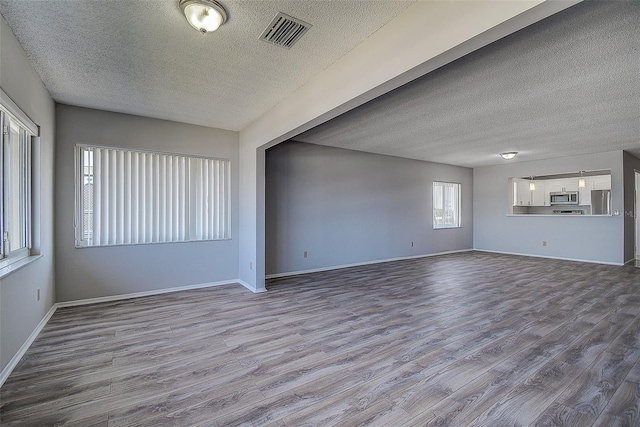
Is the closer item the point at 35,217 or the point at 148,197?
the point at 35,217

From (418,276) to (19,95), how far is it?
5.64 meters

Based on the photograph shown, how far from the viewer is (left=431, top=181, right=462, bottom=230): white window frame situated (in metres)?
8.03

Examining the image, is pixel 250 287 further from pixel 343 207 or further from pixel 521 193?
pixel 521 193

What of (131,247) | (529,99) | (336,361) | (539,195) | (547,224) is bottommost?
(336,361)

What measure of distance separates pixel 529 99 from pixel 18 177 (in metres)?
5.43

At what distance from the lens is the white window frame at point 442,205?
8031mm

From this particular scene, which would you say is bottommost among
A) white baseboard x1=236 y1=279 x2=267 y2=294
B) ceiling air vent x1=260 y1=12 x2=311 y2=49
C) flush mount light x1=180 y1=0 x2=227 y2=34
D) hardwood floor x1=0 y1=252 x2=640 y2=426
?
hardwood floor x1=0 y1=252 x2=640 y2=426

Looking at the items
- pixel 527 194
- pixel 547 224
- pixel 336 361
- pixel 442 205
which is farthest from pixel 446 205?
pixel 336 361

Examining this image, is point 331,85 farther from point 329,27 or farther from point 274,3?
point 274,3

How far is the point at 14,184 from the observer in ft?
8.70

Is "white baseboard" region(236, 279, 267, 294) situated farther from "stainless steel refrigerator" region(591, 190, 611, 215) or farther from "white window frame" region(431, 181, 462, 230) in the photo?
"stainless steel refrigerator" region(591, 190, 611, 215)

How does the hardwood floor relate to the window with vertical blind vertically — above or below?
below

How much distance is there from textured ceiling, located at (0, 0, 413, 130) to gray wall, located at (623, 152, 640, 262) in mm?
7558

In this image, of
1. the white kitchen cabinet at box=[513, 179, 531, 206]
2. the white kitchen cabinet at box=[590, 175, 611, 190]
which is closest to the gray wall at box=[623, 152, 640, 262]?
the white kitchen cabinet at box=[590, 175, 611, 190]
